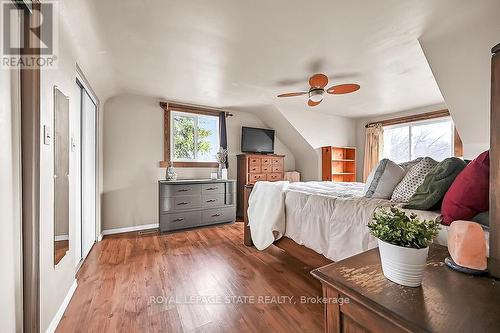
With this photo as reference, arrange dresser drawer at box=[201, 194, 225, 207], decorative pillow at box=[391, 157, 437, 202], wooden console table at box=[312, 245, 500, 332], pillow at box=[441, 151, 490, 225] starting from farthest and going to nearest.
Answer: dresser drawer at box=[201, 194, 225, 207] → decorative pillow at box=[391, 157, 437, 202] → pillow at box=[441, 151, 490, 225] → wooden console table at box=[312, 245, 500, 332]

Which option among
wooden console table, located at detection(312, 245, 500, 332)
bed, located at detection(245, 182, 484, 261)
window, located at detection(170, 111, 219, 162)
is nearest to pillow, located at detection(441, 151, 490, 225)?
bed, located at detection(245, 182, 484, 261)

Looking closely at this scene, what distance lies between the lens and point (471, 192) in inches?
43.8

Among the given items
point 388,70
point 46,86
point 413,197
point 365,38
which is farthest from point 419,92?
point 46,86

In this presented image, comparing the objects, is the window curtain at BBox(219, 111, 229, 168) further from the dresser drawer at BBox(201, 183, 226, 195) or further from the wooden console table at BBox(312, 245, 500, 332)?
the wooden console table at BBox(312, 245, 500, 332)

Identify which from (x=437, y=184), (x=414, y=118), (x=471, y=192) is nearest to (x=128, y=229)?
(x=437, y=184)

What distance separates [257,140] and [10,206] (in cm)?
414

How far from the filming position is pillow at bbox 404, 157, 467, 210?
1336mm

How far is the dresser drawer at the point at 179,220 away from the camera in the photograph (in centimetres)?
355

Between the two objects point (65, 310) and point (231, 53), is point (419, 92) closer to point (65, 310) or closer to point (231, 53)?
point (231, 53)

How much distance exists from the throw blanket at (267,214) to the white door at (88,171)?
2.00 metres

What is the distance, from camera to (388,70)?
2760mm

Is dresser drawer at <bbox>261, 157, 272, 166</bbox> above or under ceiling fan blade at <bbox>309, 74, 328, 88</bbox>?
under

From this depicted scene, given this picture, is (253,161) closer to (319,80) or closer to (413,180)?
(319,80)

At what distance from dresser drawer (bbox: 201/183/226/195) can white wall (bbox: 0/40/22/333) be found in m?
2.82
